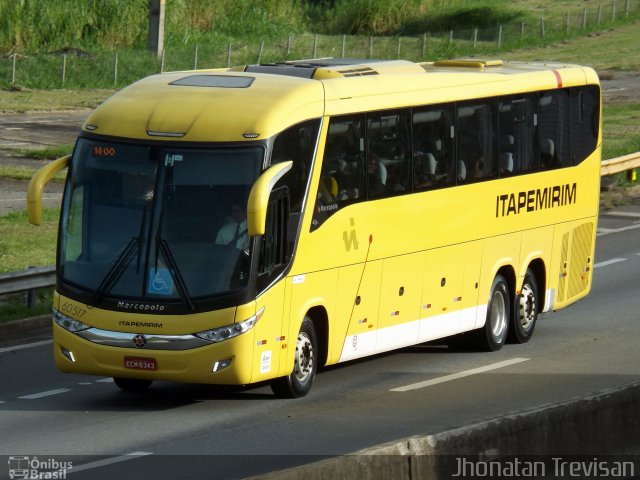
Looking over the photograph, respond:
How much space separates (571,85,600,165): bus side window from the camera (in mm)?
20562

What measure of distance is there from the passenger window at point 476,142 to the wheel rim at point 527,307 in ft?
5.74

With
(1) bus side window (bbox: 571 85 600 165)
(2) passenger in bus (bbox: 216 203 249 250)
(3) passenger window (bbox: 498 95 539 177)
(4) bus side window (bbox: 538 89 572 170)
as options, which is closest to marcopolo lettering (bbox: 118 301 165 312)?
(2) passenger in bus (bbox: 216 203 249 250)

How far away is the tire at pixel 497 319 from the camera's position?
18.8m

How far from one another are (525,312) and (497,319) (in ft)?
2.13

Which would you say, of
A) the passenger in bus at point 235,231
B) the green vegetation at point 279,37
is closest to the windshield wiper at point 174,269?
the passenger in bus at point 235,231

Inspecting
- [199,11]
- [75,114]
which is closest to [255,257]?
[75,114]

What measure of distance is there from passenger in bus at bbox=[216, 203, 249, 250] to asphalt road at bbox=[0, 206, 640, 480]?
1629 mm

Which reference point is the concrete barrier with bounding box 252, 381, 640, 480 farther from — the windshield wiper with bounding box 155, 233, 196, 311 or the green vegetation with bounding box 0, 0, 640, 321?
the green vegetation with bounding box 0, 0, 640, 321

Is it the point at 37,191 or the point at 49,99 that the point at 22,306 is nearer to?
the point at 37,191

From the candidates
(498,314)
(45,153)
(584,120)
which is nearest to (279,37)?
(45,153)

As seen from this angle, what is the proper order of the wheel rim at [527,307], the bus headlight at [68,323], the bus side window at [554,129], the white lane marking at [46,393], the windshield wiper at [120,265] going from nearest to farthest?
the windshield wiper at [120,265]
the bus headlight at [68,323]
the white lane marking at [46,393]
the wheel rim at [527,307]
the bus side window at [554,129]

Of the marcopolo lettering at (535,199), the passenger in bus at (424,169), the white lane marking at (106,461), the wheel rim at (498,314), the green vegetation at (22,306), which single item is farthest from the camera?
the green vegetation at (22,306)

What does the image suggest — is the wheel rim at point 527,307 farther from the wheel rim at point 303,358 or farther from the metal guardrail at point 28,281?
the metal guardrail at point 28,281

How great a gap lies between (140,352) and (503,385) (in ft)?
13.5
